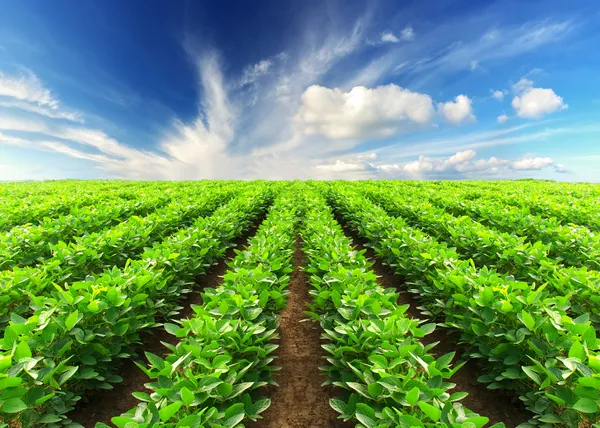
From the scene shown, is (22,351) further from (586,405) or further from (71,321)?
(586,405)

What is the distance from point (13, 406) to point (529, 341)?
411 cm

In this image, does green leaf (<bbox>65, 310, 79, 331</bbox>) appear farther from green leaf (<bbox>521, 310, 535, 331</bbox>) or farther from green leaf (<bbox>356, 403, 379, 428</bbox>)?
green leaf (<bbox>521, 310, 535, 331</bbox>)

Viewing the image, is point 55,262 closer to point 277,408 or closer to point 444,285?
point 277,408

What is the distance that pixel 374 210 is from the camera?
352 inches

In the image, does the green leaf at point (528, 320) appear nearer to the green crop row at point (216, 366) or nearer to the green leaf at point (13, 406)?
the green crop row at point (216, 366)

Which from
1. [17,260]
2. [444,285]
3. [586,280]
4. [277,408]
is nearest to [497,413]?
[444,285]

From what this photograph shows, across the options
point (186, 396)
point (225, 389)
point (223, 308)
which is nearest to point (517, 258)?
point (223, 308)

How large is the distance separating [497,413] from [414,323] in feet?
5.38

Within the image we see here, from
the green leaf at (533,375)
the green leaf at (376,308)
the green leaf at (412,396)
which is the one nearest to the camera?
the green leaf at (412,396)

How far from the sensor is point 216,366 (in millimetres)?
2404

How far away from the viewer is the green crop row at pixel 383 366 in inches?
79.9

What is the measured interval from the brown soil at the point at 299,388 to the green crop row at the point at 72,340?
1764mm

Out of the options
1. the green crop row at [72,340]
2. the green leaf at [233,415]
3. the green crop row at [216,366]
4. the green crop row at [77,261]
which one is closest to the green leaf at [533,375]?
the green crop row at [216,366]

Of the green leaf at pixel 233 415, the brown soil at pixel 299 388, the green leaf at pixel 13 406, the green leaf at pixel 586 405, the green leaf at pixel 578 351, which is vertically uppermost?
the green leaf at pixel 578 351
